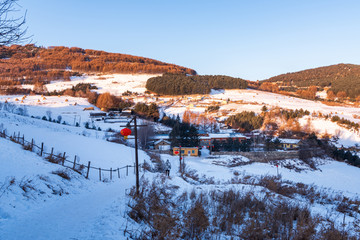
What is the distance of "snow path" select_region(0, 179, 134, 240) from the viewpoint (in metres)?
4.44

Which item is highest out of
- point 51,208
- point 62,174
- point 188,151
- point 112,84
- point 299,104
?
point 112,84

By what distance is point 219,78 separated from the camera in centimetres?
12538

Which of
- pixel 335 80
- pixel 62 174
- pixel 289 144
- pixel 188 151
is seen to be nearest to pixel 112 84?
pixel 188 151

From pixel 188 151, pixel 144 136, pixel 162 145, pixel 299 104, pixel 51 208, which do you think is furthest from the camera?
pixel 299 104

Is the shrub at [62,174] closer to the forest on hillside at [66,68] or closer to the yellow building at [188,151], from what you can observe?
the yellow building at [188,151]

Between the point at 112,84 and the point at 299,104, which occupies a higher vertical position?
the point at 112,84

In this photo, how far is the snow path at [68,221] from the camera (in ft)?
14.6

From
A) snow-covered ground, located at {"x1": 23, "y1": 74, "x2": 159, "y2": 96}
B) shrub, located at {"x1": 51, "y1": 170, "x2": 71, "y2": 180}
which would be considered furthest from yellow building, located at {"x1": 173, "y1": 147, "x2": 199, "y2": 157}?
snow-covered ground, located at {"x1": 23, "y1": 74, "x2": 159, "y2": 96}

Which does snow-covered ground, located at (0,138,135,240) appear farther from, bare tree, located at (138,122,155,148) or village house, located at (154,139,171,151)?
bare tree, located at (138,122,155,148)

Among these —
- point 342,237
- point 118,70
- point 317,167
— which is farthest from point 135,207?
point 118,70

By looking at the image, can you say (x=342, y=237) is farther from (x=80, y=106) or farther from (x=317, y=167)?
(x=80, y=106)

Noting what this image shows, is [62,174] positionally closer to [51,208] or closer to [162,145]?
[51,208]

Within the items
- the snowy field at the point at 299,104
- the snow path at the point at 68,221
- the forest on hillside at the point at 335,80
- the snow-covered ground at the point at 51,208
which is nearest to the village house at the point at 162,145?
the snow-covered ground at the point at 51,208

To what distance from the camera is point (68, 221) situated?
5.29 meters
